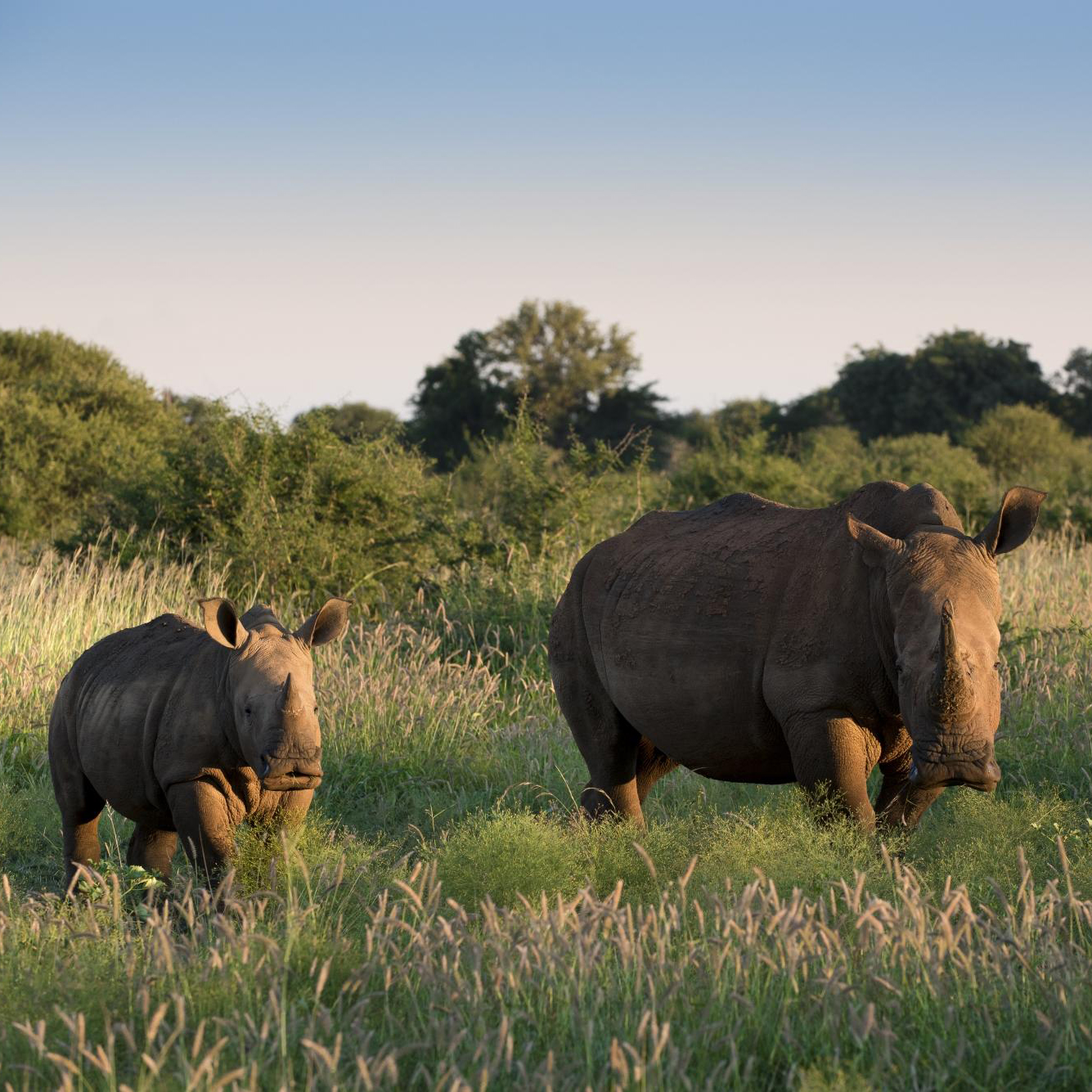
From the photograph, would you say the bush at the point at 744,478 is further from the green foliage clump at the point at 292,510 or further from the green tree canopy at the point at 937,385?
the green tree canopy at the point at 937,385

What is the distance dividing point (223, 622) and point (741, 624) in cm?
207

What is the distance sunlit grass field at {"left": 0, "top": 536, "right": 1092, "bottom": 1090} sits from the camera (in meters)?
3.46

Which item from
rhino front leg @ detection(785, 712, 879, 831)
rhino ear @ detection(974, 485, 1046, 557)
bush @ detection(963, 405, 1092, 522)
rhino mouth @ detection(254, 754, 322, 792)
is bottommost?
rhino mouth @ detection(254, 754, 322, 792)

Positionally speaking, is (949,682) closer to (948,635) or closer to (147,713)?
(948,635)

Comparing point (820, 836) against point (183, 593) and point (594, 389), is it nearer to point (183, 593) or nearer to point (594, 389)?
point (183, 593)

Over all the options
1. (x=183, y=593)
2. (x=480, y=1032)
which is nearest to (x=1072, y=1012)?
(x=480, y=1032)

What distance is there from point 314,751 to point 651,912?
6.45ft

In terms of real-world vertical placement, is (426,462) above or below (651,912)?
above

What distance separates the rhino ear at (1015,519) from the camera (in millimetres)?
5352

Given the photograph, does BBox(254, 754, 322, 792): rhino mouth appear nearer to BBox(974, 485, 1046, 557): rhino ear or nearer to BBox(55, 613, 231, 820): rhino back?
BBox(55, 613, 231, 820): rhino back

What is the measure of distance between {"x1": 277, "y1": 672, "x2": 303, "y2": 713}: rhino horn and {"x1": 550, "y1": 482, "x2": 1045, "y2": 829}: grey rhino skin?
1.57 m

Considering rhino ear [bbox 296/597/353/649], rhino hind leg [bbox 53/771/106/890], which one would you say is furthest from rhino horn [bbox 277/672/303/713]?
rhino hind leg [bbox 53/771/106/890]

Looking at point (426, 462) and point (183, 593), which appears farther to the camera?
point (426, 462)

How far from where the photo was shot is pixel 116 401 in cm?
2925
